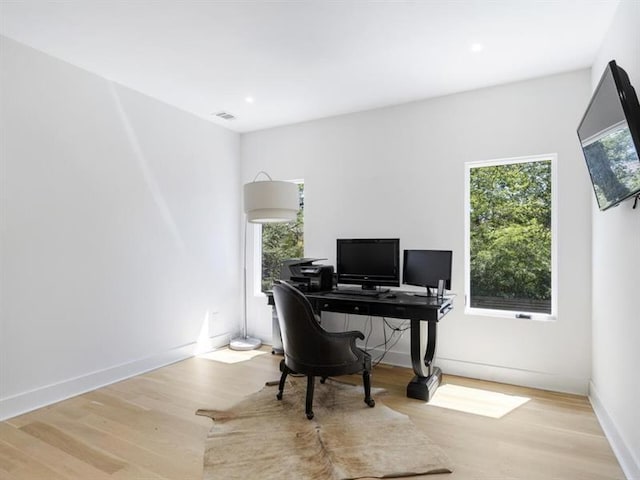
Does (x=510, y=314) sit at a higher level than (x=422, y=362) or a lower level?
higher

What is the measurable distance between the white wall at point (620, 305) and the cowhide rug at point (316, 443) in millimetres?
1088

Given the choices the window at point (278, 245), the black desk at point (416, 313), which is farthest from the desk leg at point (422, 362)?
the window at point (278, 245)

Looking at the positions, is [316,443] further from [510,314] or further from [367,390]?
[510,314]

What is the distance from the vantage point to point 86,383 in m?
3.18

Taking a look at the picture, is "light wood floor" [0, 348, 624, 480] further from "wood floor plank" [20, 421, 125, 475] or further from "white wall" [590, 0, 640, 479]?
"white wall" [590, 0, 640, 479]

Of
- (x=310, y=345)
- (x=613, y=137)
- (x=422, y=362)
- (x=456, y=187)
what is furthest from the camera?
(x=456, y=187)

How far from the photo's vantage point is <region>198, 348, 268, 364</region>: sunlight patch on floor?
13.5 ft

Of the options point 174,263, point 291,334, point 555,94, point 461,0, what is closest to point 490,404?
point 291,334

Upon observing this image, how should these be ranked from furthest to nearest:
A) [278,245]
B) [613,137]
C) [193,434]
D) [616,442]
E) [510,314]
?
1. [278,245]
2. [510,314]
3. [193,434]
4. [616,442]
5. [613,137]

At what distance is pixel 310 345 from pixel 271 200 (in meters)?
1.38

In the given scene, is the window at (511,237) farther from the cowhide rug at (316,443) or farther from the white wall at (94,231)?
the white wall at (94,231)

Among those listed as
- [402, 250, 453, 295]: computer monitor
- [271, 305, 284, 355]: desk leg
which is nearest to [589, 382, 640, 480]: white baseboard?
[402, 250, 453, 295]: computer monitor

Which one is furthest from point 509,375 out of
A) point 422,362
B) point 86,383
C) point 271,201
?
point 86,383

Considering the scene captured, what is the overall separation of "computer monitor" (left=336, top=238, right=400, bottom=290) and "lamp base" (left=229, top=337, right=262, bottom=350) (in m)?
1.49
